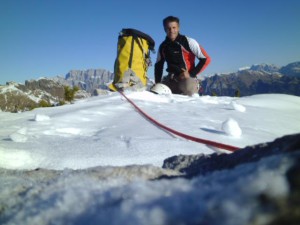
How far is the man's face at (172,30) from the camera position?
701 centimetres

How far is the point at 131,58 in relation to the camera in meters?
8.23

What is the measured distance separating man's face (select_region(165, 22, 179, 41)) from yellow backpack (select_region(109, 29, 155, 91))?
1.48 m

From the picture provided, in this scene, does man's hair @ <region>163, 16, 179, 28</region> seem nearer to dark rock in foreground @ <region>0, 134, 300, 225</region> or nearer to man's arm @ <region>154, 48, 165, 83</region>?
man's arm @ <region>154, 48, 165, 83</region>

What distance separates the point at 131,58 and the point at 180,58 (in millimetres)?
1649

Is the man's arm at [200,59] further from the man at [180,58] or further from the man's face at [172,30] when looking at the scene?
the man's face at [172,30]

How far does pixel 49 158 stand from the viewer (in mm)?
2033

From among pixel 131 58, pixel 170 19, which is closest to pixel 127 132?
pixel 170 19

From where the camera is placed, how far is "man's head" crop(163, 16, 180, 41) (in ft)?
22.8

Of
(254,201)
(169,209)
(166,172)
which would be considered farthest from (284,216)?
(166,172)

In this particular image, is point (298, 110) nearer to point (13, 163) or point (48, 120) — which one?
point (48, 120)

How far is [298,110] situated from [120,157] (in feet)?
12.1

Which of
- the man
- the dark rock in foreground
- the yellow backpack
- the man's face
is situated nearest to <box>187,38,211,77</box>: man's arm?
the man

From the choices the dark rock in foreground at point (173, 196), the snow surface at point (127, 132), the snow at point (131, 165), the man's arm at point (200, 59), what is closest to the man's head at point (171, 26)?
the man's arm at point (200, 59)

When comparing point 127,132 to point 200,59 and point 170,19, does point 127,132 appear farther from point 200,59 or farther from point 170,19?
point 200,59
